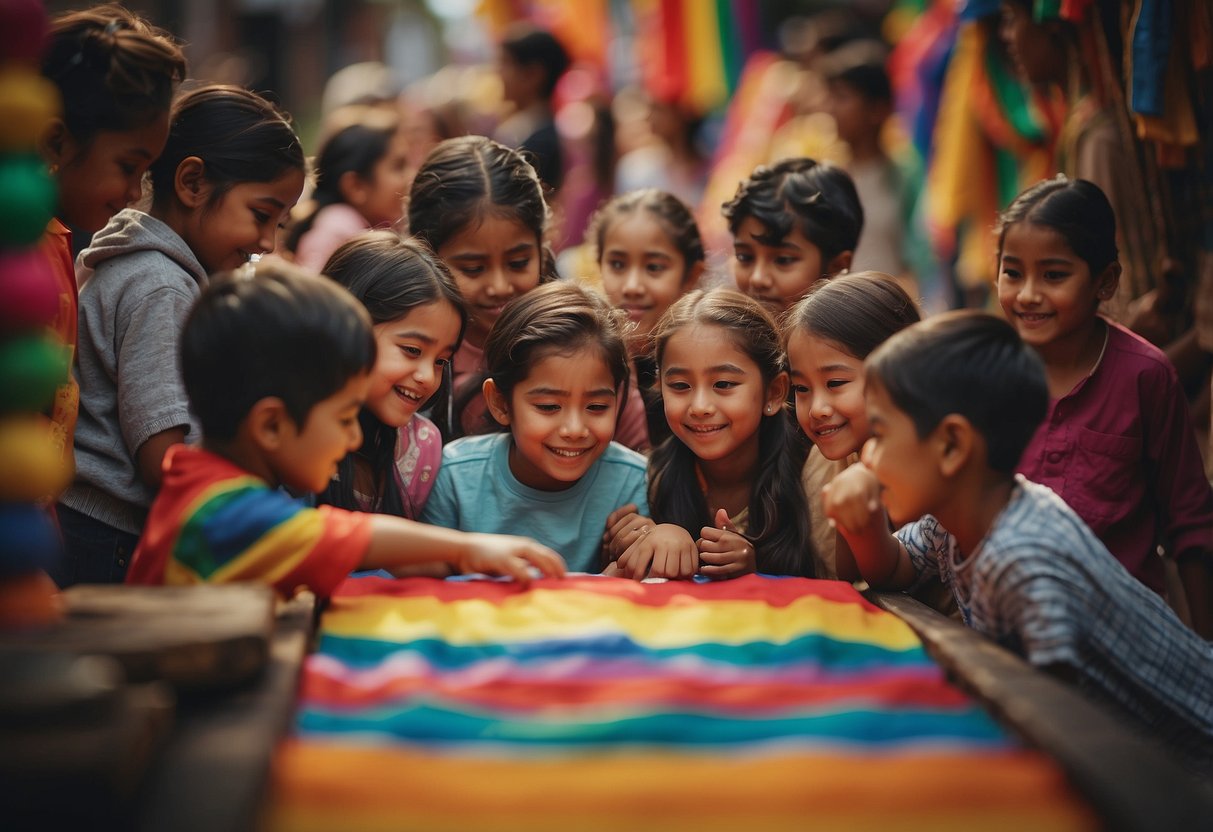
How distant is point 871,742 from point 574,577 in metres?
1.03

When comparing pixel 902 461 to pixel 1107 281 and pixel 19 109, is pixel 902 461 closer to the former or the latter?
pixel 1107 281

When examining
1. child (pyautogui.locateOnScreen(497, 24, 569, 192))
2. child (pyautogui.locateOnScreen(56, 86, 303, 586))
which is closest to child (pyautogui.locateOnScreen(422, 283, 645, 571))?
child (pyautogui.locateOnScreen(56, 86, 303, 586))

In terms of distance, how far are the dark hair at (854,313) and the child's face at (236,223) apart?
4.45 ft

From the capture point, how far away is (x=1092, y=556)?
2.12 metres

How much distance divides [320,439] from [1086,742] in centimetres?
134

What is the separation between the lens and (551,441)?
305 cm

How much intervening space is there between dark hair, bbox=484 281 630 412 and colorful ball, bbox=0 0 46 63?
5.37ft

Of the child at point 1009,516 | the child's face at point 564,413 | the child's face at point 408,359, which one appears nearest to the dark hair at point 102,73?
the child's face at point 408,359

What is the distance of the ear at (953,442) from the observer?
→ 2127mm

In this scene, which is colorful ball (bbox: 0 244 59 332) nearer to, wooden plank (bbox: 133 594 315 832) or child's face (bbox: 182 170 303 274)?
wooden plank (bbox: 133 594 315 832)

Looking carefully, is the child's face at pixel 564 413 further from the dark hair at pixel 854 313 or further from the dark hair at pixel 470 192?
the dark hair at pixel 470 192

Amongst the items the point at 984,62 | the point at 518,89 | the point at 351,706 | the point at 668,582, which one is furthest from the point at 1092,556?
the point at 518,89

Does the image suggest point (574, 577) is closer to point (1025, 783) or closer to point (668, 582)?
point (668, 582)

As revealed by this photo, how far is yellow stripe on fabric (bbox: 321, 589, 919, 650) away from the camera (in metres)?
2.12
